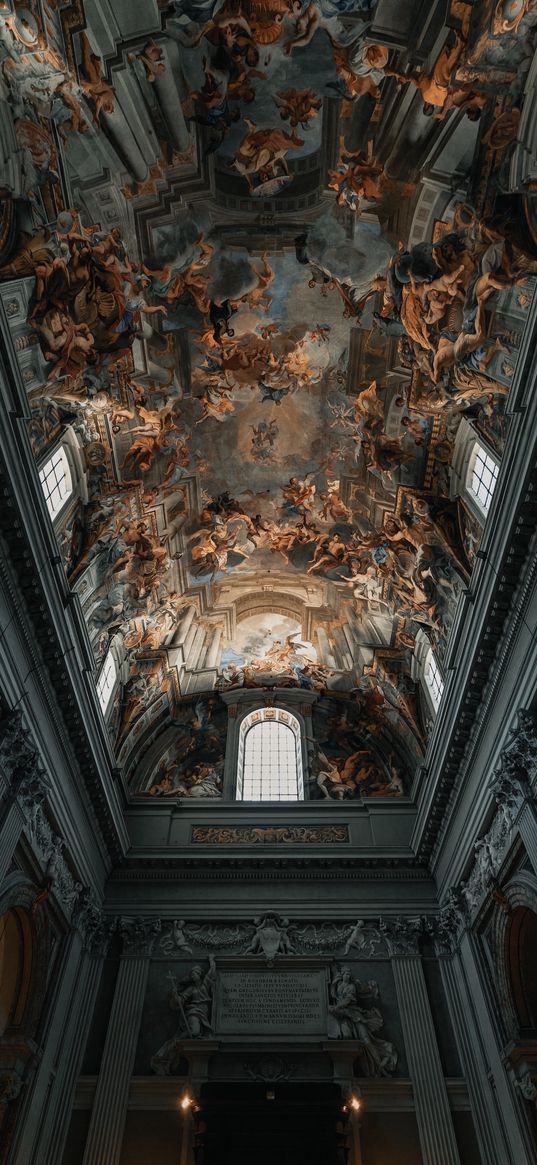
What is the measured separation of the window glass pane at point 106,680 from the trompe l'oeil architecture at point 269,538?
14 centimetres

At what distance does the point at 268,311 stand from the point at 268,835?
11143mm

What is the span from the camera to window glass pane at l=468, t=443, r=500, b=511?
11926 mm

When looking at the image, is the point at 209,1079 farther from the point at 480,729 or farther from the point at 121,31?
the point at 121,31

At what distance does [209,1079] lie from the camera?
12688 millimetres

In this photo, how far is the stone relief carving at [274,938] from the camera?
14.5 meters

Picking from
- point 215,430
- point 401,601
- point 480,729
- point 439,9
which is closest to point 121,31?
point 439,9

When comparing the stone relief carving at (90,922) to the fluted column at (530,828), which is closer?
the fluted column at (530,828)

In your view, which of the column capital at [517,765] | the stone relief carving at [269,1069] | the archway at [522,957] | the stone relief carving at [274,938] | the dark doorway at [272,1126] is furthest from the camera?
the stone relief carving at [274,938]

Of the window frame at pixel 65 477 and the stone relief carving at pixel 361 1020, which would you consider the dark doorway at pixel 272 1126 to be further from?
the window frame at pixel 65 477

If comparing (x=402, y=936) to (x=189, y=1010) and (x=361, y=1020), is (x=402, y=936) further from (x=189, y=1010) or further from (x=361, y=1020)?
(x=189, y=1010)

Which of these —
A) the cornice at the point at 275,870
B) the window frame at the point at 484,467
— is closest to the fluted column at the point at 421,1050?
the cornice at the point at 275,870

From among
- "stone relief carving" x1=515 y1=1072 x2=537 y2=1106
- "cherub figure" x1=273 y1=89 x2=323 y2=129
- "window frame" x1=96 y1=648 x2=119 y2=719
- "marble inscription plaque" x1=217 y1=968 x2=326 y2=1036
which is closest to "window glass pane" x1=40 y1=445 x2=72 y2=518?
"window frame" x1=96 y1=648 x2=119 y2=719

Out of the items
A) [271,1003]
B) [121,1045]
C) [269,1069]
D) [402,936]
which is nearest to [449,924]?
[402,936]

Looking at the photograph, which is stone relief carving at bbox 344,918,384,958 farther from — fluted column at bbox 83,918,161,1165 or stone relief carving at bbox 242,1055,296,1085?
fluted column at bbox 83,918,161,1165
